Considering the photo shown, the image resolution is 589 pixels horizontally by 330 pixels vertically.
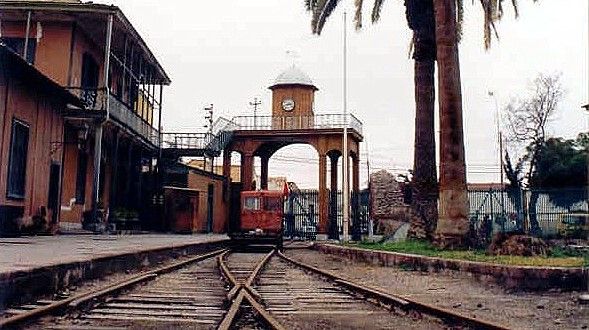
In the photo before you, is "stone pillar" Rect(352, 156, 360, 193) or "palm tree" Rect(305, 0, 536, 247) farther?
"stone pillar" Rect(352, 156, 360, 193)

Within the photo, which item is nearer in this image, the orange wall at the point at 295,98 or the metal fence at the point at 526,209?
the metal fence at the point at 526,209

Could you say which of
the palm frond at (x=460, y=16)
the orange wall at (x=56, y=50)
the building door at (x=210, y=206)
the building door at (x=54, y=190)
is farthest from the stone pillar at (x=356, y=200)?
the building door at (x=54, y=190)

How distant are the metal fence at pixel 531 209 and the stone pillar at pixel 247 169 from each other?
17.9 metres

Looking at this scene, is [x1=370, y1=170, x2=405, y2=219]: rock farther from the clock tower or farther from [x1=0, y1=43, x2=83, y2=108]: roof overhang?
[x1=0, y1=43, x2=83, y2=108]: roof overhang

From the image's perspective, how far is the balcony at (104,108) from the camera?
70.6 feet

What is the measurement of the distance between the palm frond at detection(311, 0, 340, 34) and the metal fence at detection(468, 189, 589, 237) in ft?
29.7

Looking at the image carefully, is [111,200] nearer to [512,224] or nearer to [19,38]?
[19,38]

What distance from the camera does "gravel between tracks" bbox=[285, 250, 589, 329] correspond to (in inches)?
260

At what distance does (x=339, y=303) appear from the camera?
8133 millimetres

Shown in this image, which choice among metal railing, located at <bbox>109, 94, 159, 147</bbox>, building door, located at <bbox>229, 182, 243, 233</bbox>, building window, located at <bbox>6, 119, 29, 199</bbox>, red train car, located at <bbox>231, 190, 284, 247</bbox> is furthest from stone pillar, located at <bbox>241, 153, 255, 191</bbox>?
building window, located at <bbox>6, 119, 29, 199</bbox>

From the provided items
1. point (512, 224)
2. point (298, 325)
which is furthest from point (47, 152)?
point (512, 224)

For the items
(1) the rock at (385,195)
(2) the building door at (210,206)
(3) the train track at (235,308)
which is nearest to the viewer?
(3) the train track at (235,308)

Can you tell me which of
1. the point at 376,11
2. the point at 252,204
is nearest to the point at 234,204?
the point at 252,204

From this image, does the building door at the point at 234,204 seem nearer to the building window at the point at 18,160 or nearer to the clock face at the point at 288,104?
the clock face at the point at 288,104
